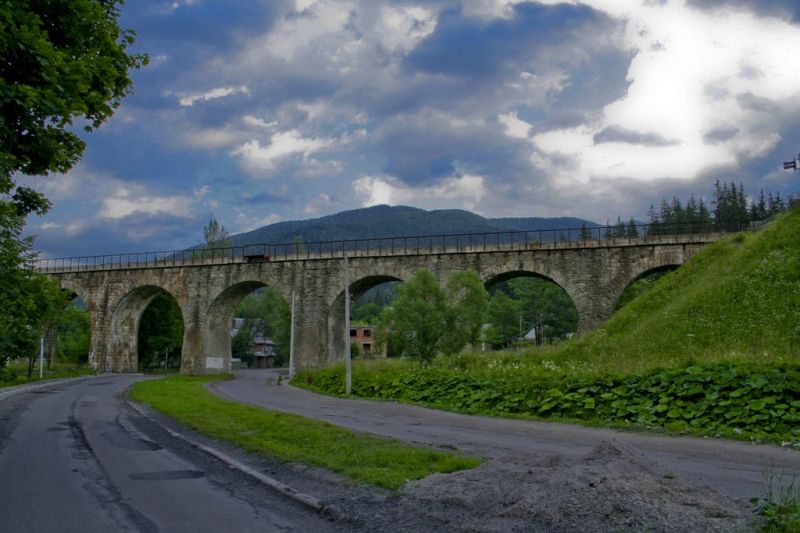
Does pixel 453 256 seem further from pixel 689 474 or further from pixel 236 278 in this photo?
pixel 689 474

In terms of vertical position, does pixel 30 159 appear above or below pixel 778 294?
above

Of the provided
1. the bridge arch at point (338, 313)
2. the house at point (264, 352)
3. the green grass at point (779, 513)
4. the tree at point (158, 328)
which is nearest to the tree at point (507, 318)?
the house at point (264, 352)

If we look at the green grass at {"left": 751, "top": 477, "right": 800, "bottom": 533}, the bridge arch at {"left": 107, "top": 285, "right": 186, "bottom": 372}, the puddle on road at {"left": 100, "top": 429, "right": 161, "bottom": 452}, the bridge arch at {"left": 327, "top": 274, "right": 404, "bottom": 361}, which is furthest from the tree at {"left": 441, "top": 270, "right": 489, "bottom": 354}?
the bridge arch at {"left": 107, "top": 285, "right": 186, "bottom": 372}

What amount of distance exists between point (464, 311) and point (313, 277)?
15853mm

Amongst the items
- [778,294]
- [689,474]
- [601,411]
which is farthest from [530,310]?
[689,474]

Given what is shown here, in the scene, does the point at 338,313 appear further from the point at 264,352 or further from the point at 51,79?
the point at 264,352

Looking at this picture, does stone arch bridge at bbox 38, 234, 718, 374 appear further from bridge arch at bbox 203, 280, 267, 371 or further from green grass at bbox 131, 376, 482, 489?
green grass at bbox 131, 376, 482, 489

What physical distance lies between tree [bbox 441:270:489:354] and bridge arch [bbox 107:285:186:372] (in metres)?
29.2

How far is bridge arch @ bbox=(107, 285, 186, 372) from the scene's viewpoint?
55062 millimetres

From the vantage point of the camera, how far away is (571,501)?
20.2 ft

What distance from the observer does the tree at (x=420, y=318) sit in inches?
1307

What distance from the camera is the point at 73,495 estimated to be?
880cm

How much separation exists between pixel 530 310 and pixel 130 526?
9284cm

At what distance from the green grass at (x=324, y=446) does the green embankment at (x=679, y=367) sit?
6707mm
